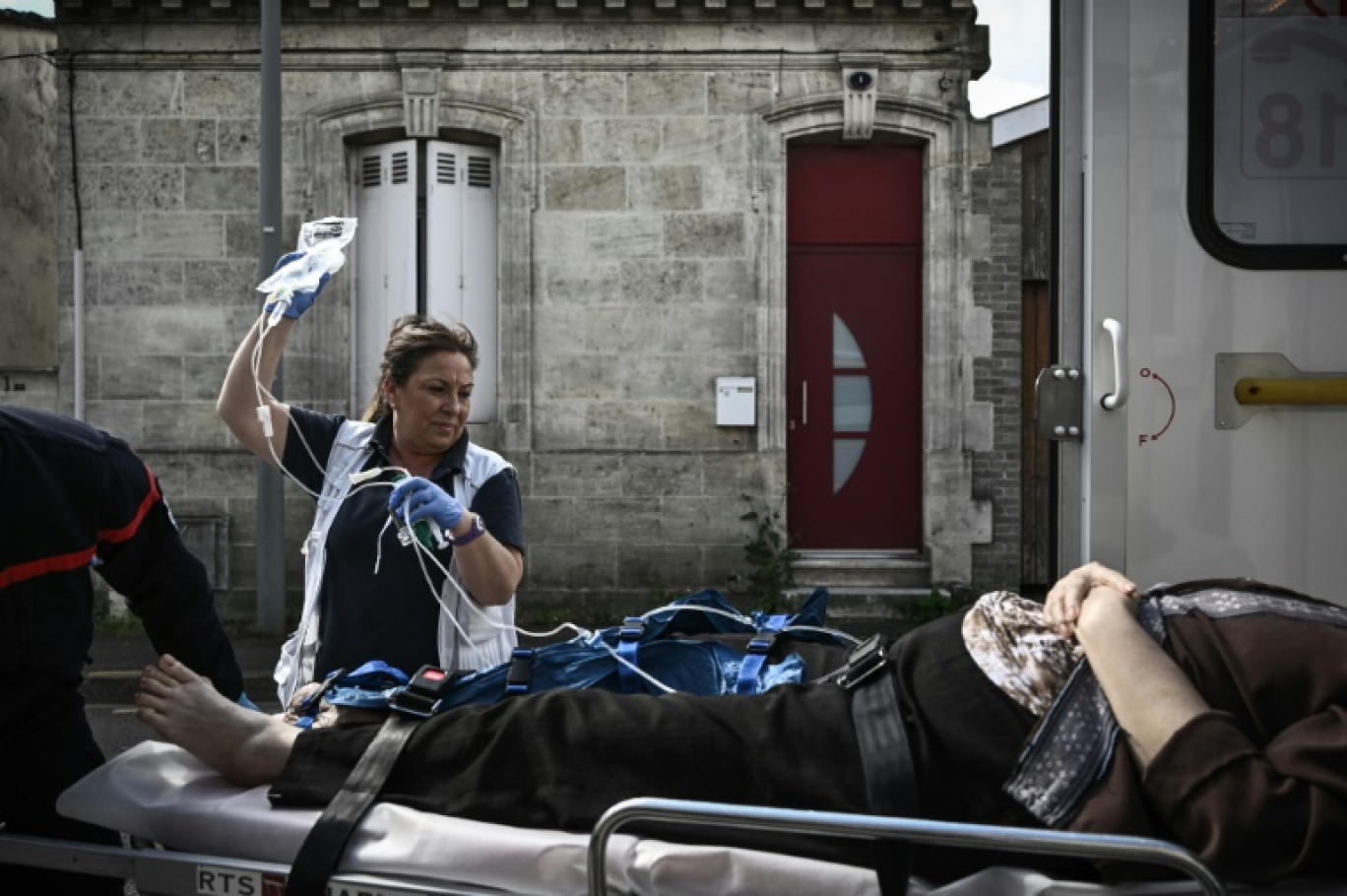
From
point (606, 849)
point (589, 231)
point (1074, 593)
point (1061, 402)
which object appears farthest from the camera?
point (589, 231)

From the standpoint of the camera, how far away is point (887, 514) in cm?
1105

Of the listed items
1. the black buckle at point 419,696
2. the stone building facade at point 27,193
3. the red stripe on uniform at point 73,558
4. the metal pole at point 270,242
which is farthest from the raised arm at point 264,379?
the stone building facade at point 27,193

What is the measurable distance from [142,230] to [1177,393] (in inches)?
379

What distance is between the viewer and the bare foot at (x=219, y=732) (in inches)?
102

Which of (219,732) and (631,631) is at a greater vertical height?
(631,631)

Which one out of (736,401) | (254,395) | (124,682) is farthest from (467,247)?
(254,395)

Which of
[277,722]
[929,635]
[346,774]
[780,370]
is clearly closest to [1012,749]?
[929,635]

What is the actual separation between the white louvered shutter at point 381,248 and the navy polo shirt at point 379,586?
7486mm

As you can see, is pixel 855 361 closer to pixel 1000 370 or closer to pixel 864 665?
pixel 1000 370

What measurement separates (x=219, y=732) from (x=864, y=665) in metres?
1.31

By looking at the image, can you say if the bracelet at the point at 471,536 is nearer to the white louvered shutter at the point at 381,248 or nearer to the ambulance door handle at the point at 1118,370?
the ambulance door handle at the point at 1118,370

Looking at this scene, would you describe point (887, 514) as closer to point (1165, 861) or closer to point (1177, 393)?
point (1177, 393)

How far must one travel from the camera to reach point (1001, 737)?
2408 millimetres

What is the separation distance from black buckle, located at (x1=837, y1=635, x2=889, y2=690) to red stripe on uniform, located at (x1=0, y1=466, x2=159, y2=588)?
59.1 inches
